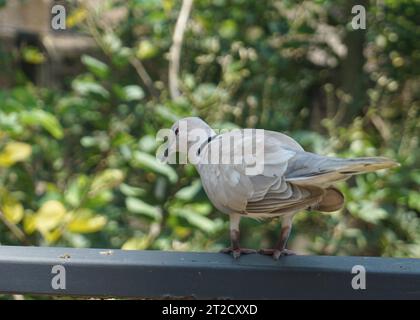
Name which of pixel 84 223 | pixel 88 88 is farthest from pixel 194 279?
pixel 88 88

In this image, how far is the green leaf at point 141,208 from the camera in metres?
2.92

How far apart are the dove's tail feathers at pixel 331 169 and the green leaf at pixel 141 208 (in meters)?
1.31

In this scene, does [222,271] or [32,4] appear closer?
[222,271]

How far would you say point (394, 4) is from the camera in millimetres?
3150

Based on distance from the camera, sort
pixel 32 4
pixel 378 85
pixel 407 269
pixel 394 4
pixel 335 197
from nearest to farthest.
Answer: pixel 407 269 → pixel 335 197 → pixel 394 4 → pixel 378 85 → pixel 32 4

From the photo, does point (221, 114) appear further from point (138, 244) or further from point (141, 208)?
point (138, 244)

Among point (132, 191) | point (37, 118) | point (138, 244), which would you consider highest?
point (37, 118)

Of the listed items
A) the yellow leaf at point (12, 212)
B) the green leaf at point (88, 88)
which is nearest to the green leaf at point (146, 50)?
the green leaf at point (88, 88)

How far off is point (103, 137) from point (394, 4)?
4.73 feet

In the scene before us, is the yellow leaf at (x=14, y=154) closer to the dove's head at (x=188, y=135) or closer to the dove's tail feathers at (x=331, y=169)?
the dove's head at (x=188, y=135)

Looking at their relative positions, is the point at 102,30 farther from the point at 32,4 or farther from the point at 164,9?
the point at 32,4

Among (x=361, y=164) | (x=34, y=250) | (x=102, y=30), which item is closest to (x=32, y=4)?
(x=102, y=30)

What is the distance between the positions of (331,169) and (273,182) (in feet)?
0.52

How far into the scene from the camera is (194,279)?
1580mm
